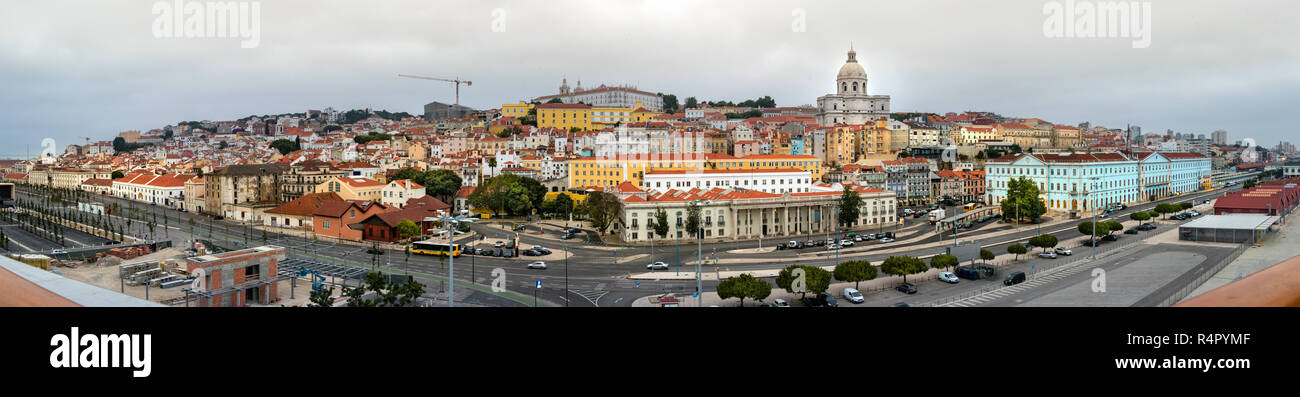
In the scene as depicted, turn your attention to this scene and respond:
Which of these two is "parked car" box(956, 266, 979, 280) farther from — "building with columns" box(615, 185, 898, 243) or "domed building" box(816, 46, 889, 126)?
"domed building" box(816, 46, 889, 126)

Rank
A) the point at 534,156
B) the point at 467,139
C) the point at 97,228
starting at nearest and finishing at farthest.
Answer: the point at 97,228, the point at 534,156, the point at 467,139

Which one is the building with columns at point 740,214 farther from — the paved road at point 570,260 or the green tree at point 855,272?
the green tree at point 855,272

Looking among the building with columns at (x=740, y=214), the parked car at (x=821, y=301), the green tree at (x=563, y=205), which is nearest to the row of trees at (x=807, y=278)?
the parked car at (x=821, y=301)

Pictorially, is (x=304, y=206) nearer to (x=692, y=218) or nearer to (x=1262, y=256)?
(x=692, y=218)

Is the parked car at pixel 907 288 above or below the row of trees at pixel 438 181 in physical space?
below
